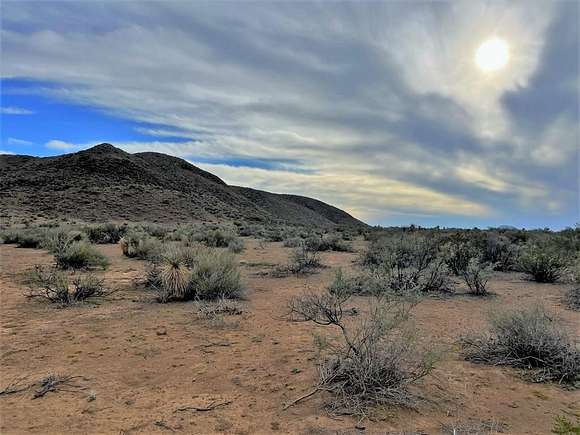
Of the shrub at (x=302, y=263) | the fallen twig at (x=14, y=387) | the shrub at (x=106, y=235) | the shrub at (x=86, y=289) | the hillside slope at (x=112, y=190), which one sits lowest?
the fallen twig at (x=14, y=387)

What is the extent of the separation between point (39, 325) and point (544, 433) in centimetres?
683

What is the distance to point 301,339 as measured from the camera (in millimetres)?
6371

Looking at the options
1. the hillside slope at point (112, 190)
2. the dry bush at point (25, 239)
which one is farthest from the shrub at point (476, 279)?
the hillside slope at point (112, 190)

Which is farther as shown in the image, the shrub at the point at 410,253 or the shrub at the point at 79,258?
the shrub at the point at 79,258

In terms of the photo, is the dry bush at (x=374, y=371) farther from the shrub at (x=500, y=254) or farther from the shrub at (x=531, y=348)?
the shrub at (x=500, y=254)

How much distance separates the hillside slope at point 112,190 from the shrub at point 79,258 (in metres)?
39.2

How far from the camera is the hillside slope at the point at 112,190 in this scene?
53.0 metres

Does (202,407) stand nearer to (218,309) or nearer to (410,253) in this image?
(218,309)

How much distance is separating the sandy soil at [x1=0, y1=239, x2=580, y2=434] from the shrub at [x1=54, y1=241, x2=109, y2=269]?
352cm

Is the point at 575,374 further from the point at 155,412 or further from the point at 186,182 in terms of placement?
the point at 186,182

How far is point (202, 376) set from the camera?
494 cm

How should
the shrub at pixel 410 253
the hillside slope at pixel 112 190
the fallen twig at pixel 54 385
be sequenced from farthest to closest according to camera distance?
the hillside slope at pixel 112 190
the shrub at pixel 410 253
the fallen twig at pixel 54 385

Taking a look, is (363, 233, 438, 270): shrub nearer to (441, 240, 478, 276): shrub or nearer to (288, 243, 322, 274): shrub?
(441, 240, 478, 276): shrub

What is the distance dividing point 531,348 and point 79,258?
11.3 m
